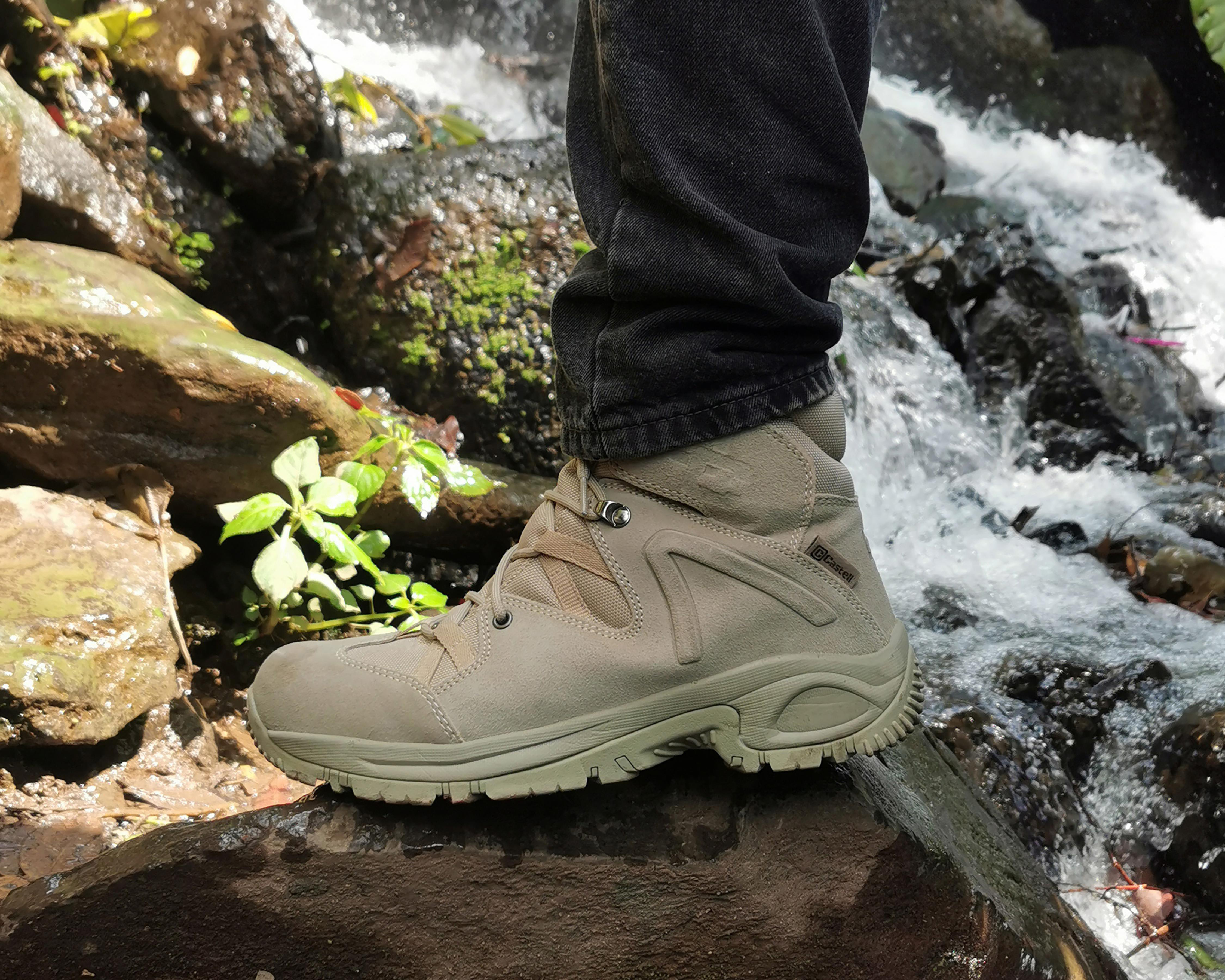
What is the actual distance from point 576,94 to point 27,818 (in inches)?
69.1

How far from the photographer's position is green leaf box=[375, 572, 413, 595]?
8.57 feet

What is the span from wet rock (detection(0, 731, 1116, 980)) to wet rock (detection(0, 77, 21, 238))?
2035 millimetres

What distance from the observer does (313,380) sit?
265 cm

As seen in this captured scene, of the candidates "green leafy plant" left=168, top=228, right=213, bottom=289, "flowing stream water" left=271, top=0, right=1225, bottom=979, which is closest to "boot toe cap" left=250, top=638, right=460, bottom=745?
"flowing stream water" left=271, top=0, right=1225, bottom=979

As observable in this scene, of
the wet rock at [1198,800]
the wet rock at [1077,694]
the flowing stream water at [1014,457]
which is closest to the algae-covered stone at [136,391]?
the flowing stream water at [1014,457]

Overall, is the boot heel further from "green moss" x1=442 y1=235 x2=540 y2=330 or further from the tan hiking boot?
"green moss" x1=442 y1=235 x2=540 y2=330

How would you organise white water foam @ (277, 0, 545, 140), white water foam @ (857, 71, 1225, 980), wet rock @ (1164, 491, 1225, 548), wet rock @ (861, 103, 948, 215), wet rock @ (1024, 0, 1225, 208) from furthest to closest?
wet rock @ (1024, 0, 1225, 208)
wet rock @ (861, 103, 948, 215)
white water foam @ (277, 0, 545, 140)
wet rock @ (1164, 491, 1225, 548)
white water foam @ (857, 71, 1225, 980)

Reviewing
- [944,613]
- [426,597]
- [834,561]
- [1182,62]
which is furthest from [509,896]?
[1182,62]

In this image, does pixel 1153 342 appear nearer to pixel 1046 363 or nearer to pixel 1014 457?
pixel 1046 363

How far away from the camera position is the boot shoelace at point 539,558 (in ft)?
4.75

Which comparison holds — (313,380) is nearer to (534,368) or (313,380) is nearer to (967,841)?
(534,368)

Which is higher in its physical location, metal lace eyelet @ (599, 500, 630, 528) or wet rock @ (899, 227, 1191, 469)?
metal lace eyelet @ (599, 500, 630, 528)

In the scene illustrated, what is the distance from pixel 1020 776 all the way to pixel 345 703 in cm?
205

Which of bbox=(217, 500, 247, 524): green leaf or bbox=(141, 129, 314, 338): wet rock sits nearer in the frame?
bbox=(217, 500, 247, 524): green leaf
